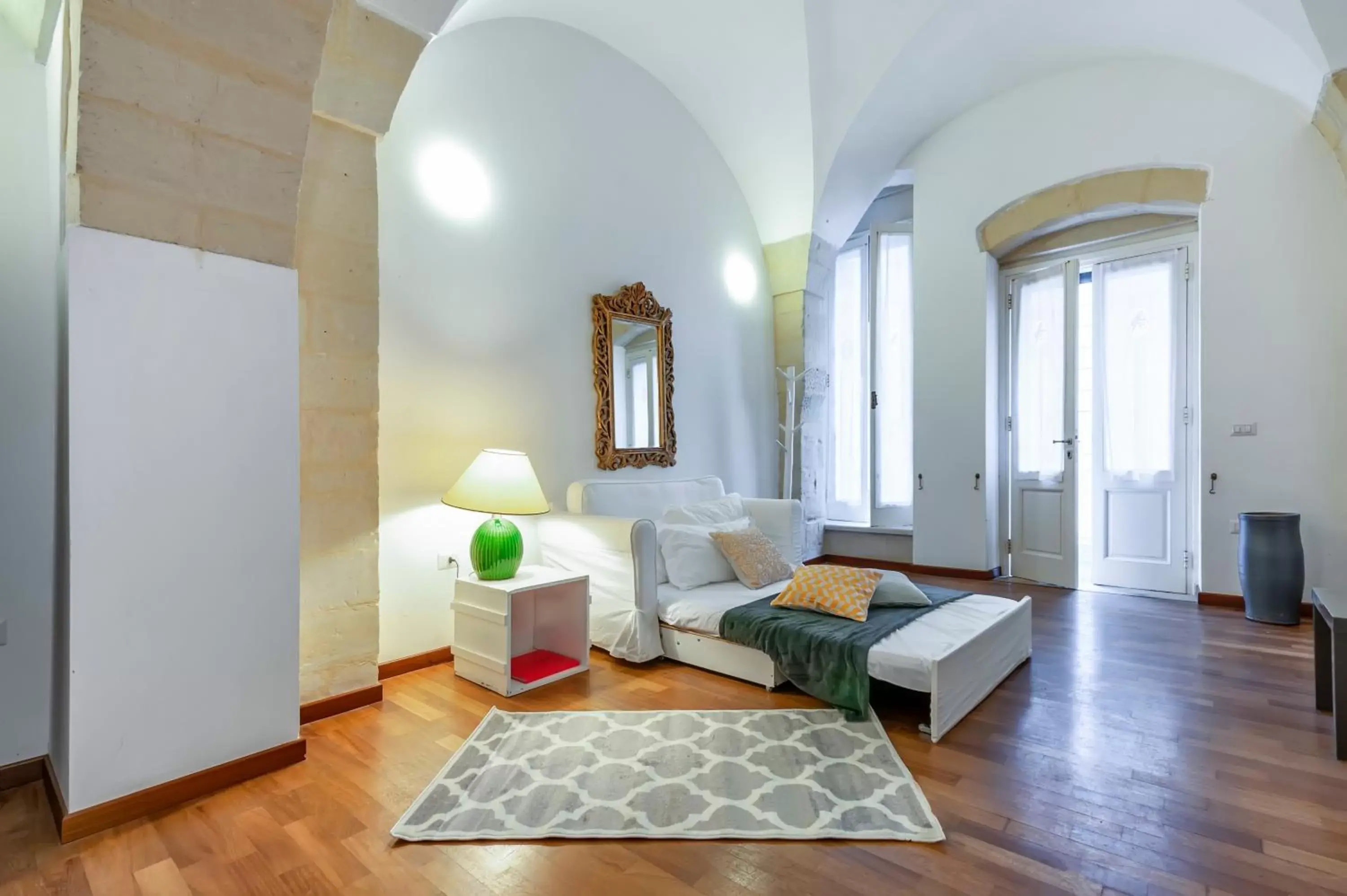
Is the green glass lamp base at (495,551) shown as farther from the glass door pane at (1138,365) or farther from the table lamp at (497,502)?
the glass door pane at (1138,365)

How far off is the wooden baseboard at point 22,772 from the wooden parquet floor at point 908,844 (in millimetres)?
35

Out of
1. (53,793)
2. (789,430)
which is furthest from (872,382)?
(53,793)

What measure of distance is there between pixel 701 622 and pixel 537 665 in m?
0.78

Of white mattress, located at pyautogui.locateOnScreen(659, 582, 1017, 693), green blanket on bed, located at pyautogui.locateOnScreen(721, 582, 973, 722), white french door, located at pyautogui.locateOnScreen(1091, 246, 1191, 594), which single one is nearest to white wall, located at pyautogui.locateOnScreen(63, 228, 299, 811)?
white mattress, located at pyautogui.locateOnScreen(659, 582, 1017, 693)

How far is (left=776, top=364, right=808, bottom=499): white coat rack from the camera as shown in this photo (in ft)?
18.3

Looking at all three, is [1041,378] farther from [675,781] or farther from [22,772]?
[22,772]

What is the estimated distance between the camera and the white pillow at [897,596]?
299cm

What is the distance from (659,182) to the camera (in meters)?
4.57

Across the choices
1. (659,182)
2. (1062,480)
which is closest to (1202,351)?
(1062,480)

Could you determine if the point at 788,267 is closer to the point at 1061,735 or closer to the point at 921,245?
the point at 921,245

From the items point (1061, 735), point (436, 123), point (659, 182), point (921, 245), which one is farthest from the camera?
point (921, 245)

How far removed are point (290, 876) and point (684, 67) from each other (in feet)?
15.6

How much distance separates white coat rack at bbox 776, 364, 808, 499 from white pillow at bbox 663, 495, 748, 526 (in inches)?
56.4

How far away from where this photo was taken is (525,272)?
3.63 metres
